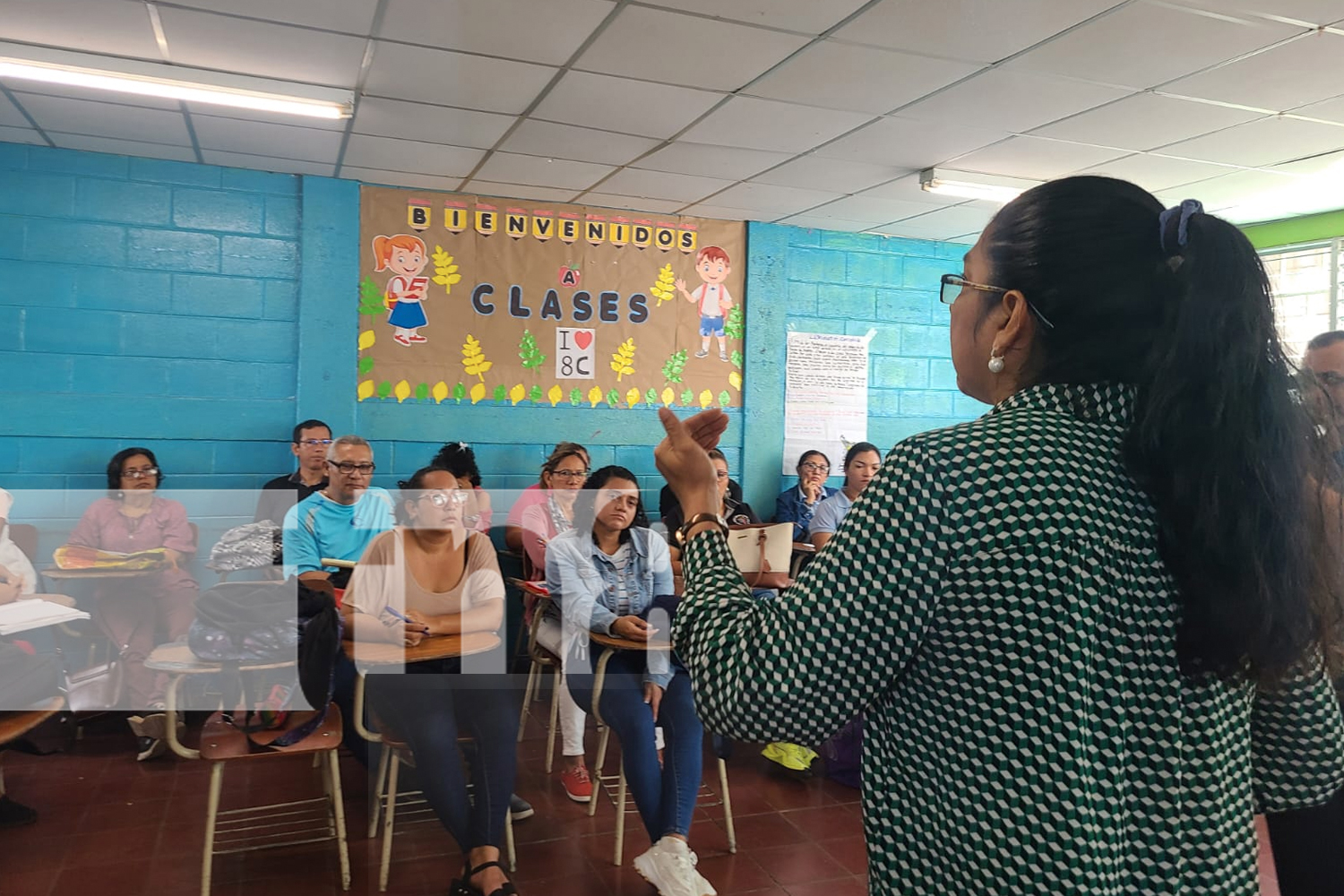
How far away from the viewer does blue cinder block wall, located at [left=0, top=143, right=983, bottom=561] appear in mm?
4332

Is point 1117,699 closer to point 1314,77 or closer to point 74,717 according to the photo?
point 1314,77

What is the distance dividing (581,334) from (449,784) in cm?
327

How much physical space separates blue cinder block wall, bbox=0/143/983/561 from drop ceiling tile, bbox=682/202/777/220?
136cm

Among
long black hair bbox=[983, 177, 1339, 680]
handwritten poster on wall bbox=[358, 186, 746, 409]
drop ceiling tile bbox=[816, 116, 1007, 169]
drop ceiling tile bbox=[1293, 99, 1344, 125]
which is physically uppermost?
drop ceiling tile bbox=[1293, 99, 1344, 125]

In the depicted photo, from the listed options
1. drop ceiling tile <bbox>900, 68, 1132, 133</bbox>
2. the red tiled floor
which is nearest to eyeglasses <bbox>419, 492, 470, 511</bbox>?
the red tiled floor

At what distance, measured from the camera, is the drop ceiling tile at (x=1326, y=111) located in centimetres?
352

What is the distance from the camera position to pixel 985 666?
2.55ft

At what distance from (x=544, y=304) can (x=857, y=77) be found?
2500 millimetres

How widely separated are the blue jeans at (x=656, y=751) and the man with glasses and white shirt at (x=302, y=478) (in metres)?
2.32

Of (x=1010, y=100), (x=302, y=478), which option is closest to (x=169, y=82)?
(x=302, y=478)

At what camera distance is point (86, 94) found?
3.61 m

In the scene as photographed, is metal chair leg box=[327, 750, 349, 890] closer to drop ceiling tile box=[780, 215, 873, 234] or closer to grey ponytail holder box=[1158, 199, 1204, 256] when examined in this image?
grey ponytail holder box=[1158, 199, 1204, 256]

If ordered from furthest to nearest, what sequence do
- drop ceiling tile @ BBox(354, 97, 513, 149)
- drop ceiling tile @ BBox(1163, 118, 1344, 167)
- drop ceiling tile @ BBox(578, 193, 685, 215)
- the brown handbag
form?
1. drop ceiling tile @ BBox(578, 193, 685, 215)
2. drop ceiling tile @ BBox(1163, 118, 1344, 167)
3. drop ceiling tile @ BBox(354, 97, 513, 149)
4. the brown handbag

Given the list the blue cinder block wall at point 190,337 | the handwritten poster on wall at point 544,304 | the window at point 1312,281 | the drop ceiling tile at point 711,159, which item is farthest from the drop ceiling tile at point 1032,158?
the blue cinder block wall at point 190,337
